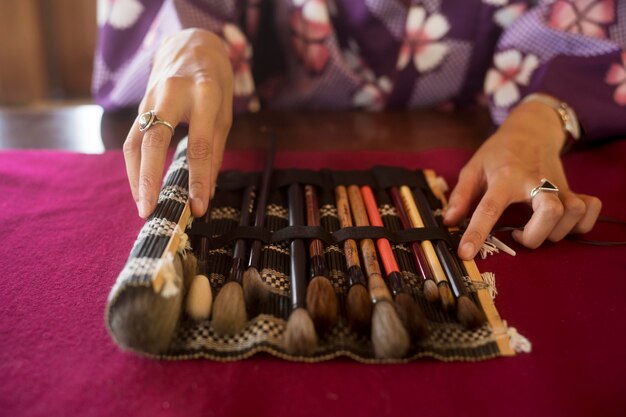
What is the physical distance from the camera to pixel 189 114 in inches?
23.8

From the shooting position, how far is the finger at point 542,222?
0.57 meters

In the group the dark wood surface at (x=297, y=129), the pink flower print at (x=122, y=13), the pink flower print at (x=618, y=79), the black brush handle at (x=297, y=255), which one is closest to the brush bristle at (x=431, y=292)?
the black brush handle at (x=297, y=255)

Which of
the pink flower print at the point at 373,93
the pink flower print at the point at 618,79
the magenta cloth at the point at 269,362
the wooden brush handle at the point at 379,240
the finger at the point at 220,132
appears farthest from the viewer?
the pink flower print at the point at 373,93

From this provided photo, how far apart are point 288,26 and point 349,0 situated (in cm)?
10

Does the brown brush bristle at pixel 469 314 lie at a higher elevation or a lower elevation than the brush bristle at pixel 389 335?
higher

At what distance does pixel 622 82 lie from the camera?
75 centimetres

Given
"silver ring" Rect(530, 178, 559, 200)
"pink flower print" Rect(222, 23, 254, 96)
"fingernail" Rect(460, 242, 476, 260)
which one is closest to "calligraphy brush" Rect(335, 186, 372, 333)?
"fingernail" Rect(460, 242, 476, 260)

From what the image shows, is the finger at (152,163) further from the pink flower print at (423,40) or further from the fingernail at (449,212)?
the pink flower print at (423,40)

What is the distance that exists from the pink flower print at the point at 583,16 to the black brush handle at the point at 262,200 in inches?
16.4

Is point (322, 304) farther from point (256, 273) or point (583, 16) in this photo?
point (583, 16)

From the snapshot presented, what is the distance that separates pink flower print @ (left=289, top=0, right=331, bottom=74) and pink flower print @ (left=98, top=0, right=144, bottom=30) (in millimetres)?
220

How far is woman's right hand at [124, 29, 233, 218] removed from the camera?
536 millimetres

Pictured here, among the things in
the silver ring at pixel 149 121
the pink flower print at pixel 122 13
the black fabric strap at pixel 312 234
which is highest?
the pink flower print at pixel 122 13

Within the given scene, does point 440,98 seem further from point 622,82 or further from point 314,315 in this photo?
point 314,315
